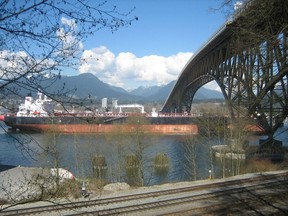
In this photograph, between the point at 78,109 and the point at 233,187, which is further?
the point at 233,187

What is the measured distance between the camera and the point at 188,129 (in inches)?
2753

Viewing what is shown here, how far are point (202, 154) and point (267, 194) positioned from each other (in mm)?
24264

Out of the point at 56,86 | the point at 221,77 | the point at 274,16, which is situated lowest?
the point at 56,86

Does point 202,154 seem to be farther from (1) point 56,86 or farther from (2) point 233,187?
(1) point 56,86

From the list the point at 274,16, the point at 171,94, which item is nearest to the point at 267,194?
the point at 274,16

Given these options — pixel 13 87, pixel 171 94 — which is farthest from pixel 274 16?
pixel 171 94

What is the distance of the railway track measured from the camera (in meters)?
10.0

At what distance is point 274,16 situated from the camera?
21.2 feet

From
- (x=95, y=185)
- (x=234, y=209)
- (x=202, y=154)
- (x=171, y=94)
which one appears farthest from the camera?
(x=171, y=94)

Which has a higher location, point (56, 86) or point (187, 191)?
point (56, 86)

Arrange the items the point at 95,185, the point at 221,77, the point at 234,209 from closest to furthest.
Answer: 1. the point at 234,209
2. the point at 95,185
3. the point at 221,77

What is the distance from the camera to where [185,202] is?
36.3 feet

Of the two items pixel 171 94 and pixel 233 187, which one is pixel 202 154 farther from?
pixel 171 94

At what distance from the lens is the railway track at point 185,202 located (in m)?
10.0
